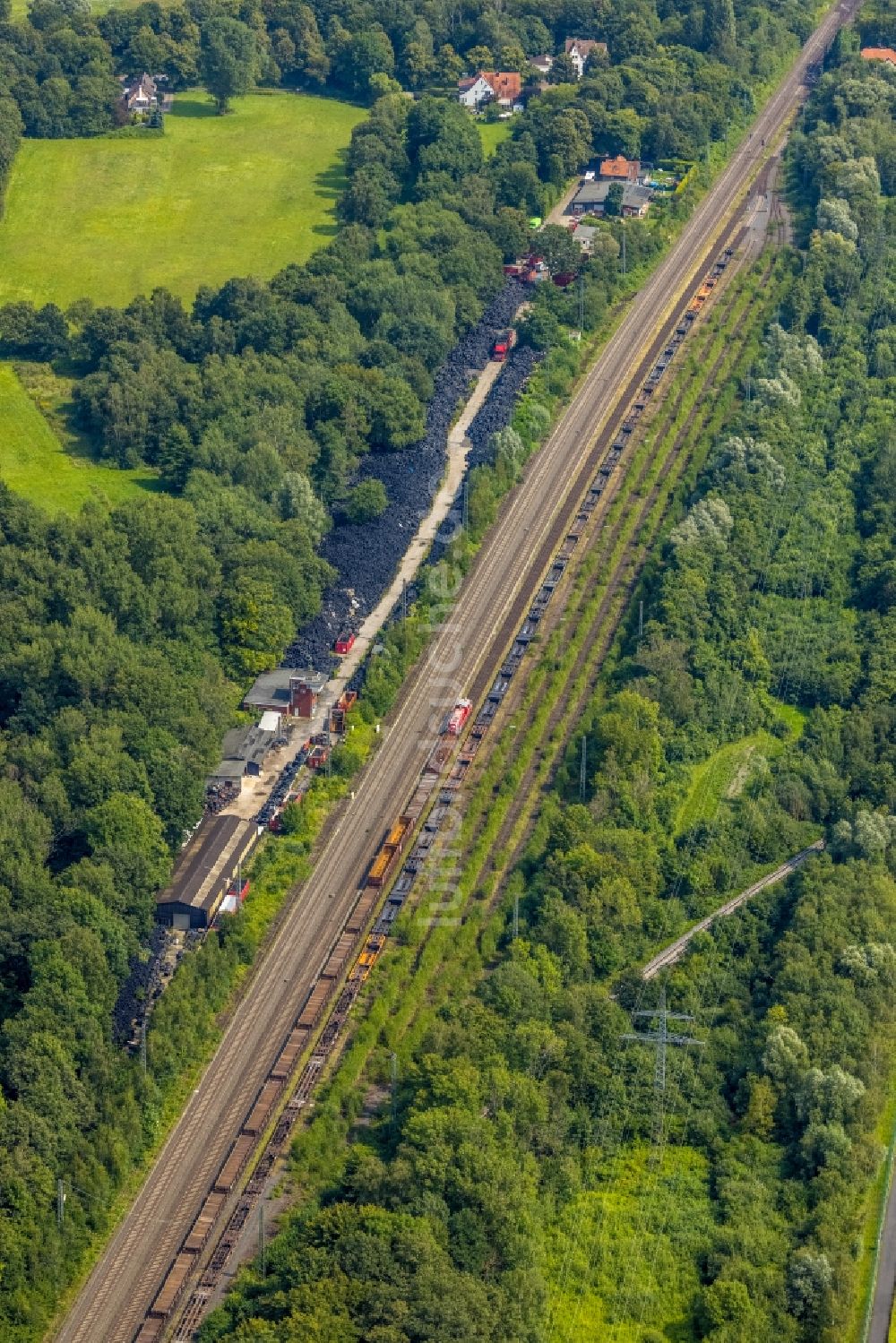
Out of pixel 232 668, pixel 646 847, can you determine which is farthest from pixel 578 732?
pixel 232 668

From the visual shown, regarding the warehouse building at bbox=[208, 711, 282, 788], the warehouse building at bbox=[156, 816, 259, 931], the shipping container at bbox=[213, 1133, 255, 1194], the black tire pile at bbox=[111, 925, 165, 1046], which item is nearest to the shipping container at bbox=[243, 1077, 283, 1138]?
the shipping container at bbox=[213, 1133, 255, 1194]

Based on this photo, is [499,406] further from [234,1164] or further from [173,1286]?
[173,1286]

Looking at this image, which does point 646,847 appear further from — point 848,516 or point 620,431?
point 620,431

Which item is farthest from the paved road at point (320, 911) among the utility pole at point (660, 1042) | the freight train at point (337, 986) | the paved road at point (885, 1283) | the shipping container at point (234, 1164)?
the paved road at point (885, 1283)

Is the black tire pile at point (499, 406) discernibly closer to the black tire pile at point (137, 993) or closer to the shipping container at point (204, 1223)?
the black tire pile at point (137, 993)

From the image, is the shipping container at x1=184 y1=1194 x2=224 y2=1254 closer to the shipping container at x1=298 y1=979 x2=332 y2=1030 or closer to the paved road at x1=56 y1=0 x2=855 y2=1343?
the paved road at x1=56 y1=0 x2=855 y2=1343

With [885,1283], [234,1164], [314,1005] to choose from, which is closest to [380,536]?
[314,1005]
